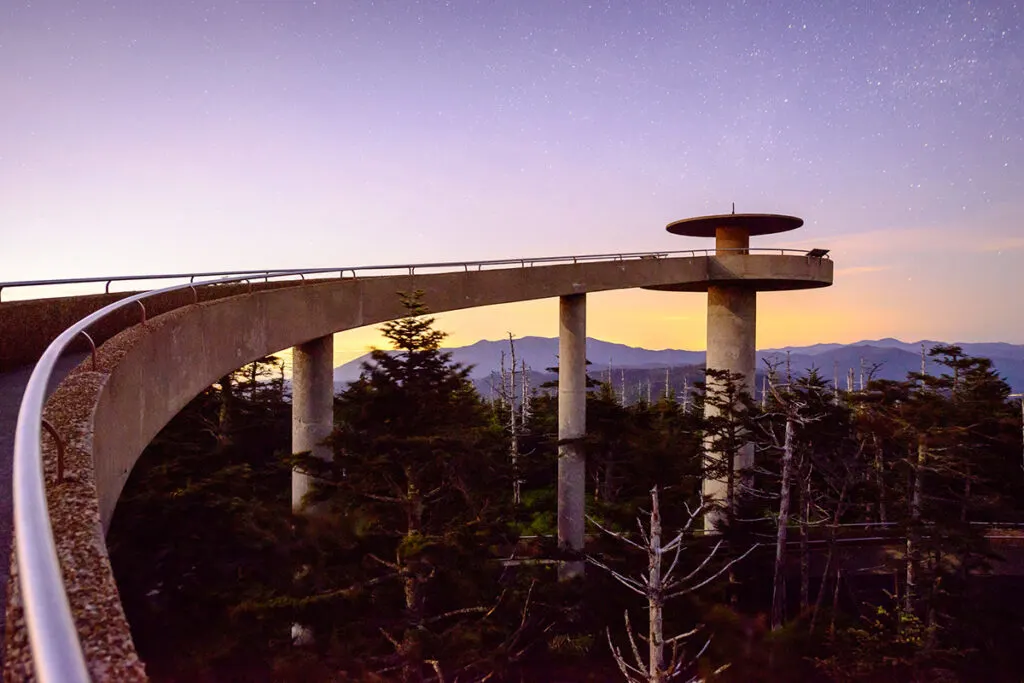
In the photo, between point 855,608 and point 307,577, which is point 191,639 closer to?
point 307,577

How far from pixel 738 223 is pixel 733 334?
4.17 meters

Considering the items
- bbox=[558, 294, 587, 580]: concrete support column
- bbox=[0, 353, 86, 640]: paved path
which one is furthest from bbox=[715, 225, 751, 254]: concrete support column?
bbox=[0, 353, 86, 640]: paved path

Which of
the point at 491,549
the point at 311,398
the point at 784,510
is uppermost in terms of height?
the point at 311,398

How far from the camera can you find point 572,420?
21.2 m

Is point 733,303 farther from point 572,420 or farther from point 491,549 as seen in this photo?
point 491,549

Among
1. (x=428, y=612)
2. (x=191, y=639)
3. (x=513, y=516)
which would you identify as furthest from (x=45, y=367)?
(x=428, y=612)

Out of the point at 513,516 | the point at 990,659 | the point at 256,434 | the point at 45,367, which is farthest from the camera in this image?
the point at 256,434

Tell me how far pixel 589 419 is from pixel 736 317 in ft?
22.7

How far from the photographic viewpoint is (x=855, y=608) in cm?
2369

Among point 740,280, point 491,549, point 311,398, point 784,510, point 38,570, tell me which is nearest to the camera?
point 38,570

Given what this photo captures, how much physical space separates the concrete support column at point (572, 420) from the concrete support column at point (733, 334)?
641 centimetres

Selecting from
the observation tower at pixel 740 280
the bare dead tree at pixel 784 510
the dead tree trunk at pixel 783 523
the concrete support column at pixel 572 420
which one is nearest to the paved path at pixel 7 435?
the concrete support column at pixel 572 420

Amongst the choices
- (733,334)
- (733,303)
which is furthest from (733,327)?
(733,303)

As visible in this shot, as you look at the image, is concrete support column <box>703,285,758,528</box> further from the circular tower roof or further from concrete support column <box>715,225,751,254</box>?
the circular tower roof
